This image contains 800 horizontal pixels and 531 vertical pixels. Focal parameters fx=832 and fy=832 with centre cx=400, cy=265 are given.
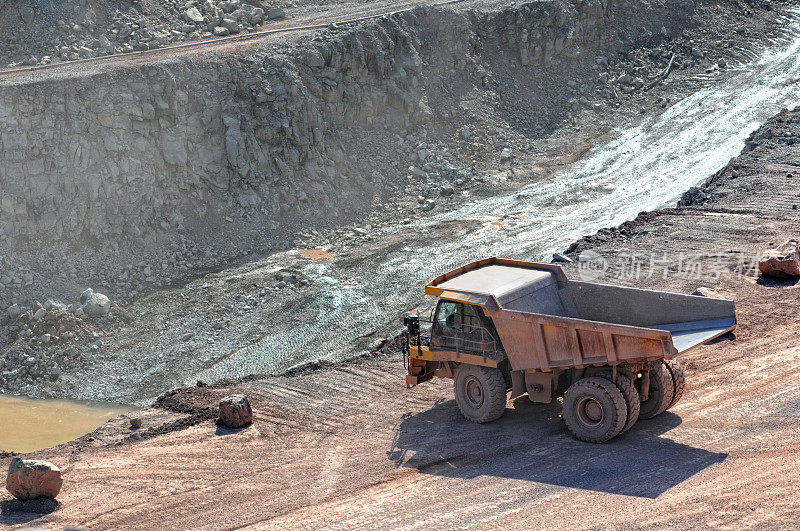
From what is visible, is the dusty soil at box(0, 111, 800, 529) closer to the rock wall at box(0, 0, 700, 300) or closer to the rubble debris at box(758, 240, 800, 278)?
the rubble debris at box(758, 240, 800, 278)

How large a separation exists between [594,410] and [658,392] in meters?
0.98

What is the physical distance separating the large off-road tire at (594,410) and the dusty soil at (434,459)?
21cm

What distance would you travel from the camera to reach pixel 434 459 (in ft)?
37.9

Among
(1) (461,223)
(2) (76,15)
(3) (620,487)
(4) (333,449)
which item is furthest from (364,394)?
(2) (76,15)

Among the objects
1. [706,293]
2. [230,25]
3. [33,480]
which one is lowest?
[33,480]

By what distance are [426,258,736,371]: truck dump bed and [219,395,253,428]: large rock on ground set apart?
351 cm

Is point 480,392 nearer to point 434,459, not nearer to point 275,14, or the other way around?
point 434,459

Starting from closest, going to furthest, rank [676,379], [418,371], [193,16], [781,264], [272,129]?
[676,379] < [418,371] < [781,264] < [272,129] < [193,16]

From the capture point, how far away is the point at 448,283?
1270 centimetres

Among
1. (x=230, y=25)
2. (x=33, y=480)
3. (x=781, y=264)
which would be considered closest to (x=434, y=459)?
(x=33, y=480)

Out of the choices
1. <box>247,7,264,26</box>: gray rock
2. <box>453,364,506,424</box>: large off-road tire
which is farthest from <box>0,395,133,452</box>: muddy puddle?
<box>247,7,264,26</box>: gray rock

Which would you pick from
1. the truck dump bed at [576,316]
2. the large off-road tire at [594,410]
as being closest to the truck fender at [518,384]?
the truck dump bed at [576,316]

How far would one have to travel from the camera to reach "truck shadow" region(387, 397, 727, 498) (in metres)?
10.3

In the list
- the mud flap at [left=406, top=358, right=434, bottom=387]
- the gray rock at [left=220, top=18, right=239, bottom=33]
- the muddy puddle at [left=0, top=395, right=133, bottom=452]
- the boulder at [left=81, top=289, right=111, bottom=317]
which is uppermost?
the gray rock at [left=220, top=18, right=239, bottom=33]
